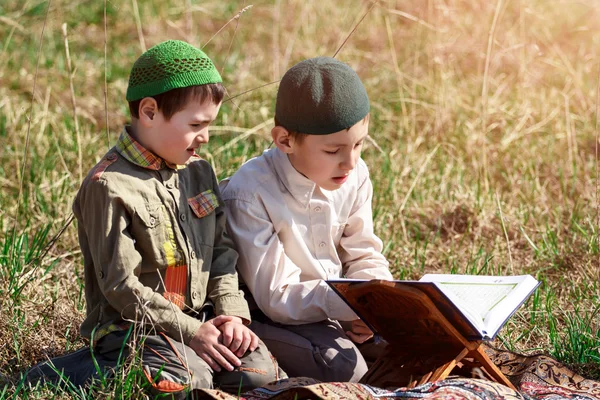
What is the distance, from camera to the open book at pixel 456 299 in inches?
120

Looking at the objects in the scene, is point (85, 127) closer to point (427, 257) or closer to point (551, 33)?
point (427, 257)

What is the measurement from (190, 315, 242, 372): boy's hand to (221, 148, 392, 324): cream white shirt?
32 cm

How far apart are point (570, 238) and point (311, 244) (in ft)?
5.71

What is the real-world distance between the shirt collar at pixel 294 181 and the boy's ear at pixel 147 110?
2.01 ft

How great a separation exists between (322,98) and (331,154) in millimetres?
224

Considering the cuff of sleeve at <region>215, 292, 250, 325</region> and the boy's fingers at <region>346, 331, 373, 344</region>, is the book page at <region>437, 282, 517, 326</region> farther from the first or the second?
the cuff of sleeve at <region>215, 292, 250, 325</region>

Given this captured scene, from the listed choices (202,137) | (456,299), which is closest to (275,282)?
(202,137)

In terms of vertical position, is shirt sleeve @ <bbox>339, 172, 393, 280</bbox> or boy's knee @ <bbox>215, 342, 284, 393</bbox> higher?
shirt sleeve @ <bbox>339, 172, 393, 280</bbox>

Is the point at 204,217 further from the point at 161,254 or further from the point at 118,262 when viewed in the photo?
the point at 118,262

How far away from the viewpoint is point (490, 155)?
5.79m

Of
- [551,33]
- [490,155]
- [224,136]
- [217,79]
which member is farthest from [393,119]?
[217,79]

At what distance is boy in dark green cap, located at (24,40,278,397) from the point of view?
307 centimetres

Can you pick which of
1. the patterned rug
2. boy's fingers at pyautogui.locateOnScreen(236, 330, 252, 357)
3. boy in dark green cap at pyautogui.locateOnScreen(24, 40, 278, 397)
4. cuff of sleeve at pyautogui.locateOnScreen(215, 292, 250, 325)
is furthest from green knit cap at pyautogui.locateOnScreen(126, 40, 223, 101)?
the patterned rug

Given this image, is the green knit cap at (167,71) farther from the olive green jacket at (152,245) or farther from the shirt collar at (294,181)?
the shirt collar at (294,181)
